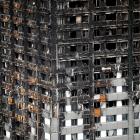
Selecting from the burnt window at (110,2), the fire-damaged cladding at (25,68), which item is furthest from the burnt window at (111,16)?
the fire-damaged cladding at (25,68)

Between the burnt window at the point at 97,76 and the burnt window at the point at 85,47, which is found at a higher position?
the burnt window at the point at 85,47

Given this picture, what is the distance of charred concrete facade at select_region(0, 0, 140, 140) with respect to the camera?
93.4m

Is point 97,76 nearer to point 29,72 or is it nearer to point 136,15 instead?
point 29,72

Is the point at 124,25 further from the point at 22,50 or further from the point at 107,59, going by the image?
the point at 22,50

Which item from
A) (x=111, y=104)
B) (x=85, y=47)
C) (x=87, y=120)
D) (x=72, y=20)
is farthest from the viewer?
(x=111, y=104)

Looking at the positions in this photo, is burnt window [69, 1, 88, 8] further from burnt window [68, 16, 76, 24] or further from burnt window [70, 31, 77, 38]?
burnt window [70, 31, 77, 38]

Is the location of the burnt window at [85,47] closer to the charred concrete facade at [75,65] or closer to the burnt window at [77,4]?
the charred concrete facade at [75,65]

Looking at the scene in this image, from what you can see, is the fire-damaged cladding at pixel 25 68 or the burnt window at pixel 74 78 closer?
the fire-damaged cladding at pixel 25 68

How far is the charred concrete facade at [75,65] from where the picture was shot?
9338 cm

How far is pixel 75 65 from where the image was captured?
94562 millimetres

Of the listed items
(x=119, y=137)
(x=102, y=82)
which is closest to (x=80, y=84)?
(x=102, y=82)

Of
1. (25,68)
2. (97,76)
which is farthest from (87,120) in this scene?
(25,68)

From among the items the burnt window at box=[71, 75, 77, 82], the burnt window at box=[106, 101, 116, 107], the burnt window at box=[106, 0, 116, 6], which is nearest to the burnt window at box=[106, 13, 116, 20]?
the burnt window at box=[106, 0, 116, 6]

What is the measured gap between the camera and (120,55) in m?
95.7
